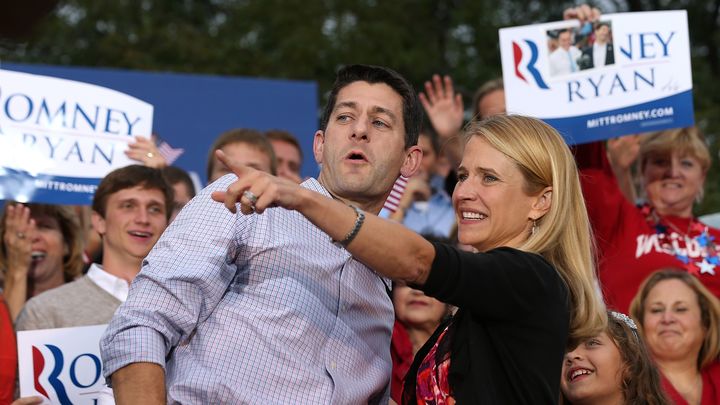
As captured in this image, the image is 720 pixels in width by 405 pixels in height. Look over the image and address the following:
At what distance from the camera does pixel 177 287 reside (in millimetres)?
2969

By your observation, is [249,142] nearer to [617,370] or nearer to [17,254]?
[17,254]

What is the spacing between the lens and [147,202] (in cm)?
516

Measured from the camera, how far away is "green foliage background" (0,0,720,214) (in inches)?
694

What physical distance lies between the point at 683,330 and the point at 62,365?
283 cm

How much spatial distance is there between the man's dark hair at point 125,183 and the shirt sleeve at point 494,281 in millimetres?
2732

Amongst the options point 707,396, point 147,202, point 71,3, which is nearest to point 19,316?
point 147,202

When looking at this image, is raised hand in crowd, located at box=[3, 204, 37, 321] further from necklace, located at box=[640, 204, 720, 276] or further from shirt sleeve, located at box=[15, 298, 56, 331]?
necklace, located at box=[640, 204, 720, 276]

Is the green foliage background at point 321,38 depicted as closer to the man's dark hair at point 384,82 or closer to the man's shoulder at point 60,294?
the man's shoulder at point 60,294

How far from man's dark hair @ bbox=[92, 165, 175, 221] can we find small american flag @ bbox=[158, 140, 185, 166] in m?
1.93

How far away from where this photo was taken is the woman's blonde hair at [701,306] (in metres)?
5.17

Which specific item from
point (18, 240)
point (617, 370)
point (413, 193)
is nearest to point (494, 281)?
point (617, 370)

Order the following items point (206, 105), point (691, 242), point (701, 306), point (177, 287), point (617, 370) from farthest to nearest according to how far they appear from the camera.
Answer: point (206, 105) < point (691, 242) < point (701, 306) < point (617, 370) < point (177, 287)

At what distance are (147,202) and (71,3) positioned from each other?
52.9 ft

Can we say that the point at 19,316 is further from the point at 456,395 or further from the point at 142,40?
the point at 142,40
